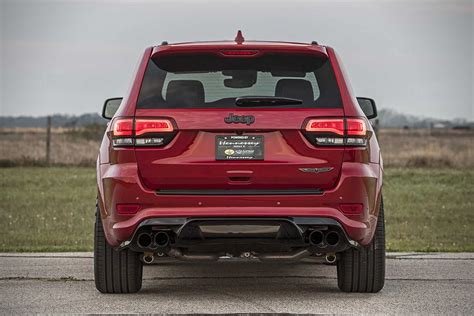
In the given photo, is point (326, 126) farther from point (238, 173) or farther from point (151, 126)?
point (151, 126)

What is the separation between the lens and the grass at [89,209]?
1411 centimetres

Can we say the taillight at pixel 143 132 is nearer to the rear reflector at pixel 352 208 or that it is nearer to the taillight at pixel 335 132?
the taillight at pixel 335 132

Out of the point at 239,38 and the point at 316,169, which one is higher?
the point at 239,38

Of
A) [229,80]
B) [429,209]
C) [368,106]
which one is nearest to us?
[229,80]

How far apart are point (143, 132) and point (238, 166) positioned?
0.69m

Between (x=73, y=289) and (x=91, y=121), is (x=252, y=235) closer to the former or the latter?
(x=73, y=289)

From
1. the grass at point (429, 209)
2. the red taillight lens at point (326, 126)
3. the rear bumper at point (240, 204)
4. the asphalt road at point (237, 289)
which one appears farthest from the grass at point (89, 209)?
the red taillight lens at point (326, 126)

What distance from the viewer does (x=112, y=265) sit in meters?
7.93

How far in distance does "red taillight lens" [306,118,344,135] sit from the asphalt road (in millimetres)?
1030

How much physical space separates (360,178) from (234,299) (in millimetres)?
1305

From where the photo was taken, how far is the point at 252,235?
23.9 feet

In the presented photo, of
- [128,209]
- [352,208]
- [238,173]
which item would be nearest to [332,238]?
[352,208]

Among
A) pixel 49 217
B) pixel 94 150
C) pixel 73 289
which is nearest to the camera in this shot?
pixel 73 289

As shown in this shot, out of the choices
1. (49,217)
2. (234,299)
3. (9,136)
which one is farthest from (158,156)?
(9,136)
